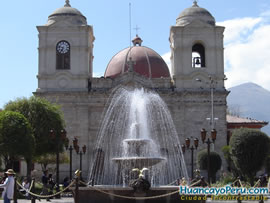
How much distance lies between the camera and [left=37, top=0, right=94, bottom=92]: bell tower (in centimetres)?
5209

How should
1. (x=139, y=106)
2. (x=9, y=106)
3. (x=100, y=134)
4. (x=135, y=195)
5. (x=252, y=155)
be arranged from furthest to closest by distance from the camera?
(x=100, y=134), (x=9, y=106), (x=252, y=155), (x=139, y=106), (x=135, y=195)

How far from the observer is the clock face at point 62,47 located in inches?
2089

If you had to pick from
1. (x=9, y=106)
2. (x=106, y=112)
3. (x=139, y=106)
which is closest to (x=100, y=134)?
(x=106, y=112)

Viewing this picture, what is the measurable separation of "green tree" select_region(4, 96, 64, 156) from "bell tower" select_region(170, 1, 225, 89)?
16.4 metres

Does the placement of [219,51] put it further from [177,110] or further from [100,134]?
[100,134]

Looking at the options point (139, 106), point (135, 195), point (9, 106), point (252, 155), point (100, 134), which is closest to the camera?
point (135, 195)

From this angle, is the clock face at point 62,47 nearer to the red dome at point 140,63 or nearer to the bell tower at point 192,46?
the red dome at point 140,63

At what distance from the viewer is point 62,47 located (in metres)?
53.1

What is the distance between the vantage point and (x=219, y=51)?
5278 centimetres

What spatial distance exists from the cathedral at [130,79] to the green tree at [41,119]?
10.3 meters

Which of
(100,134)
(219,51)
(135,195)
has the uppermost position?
(219,51)

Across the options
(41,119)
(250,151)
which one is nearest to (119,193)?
(250,151)

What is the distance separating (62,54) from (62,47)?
738mm

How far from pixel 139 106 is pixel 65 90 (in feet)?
69.5
